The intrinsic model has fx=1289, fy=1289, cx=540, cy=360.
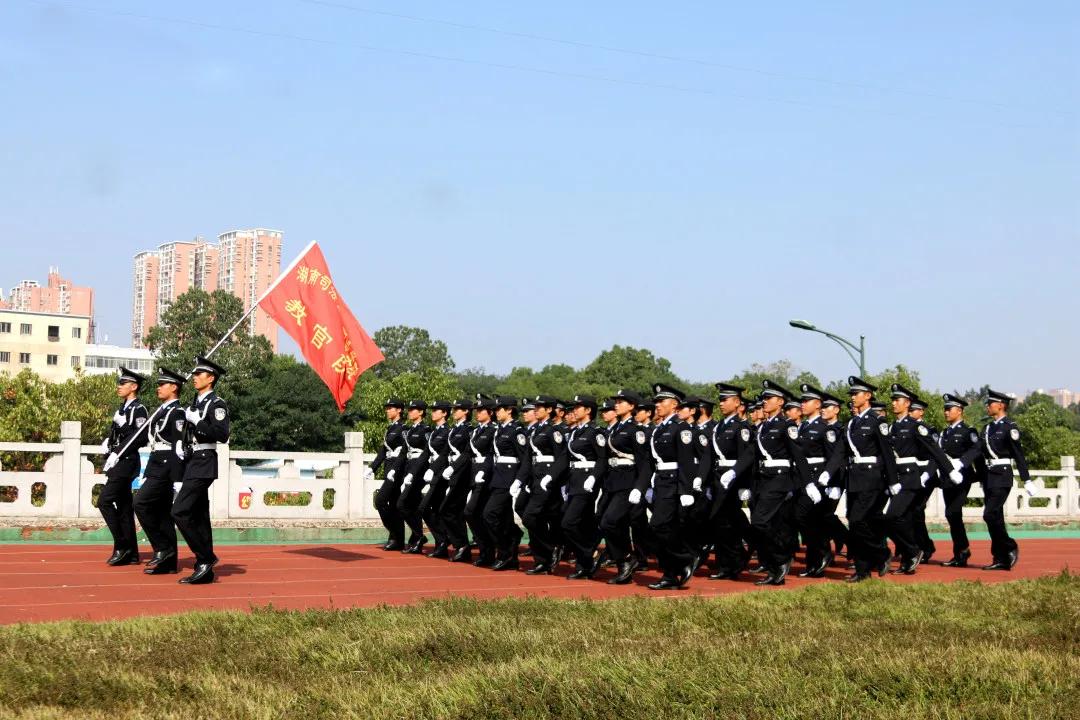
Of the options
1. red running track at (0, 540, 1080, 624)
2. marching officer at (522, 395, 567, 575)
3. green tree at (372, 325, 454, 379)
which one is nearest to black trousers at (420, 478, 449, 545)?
red running track at (0, 540, 1080, 624)

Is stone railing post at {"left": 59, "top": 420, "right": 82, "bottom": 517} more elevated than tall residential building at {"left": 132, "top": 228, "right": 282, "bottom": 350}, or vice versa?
tall residential building at {"left": 132, "top": 228, "right": 282, "bottom": 350}

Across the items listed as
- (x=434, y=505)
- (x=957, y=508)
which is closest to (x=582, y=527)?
(x=434, y=505)

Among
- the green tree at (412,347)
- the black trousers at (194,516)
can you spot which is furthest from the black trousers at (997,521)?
the green tree at (412,347)

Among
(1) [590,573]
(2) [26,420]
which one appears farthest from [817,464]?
(2) [26,420]

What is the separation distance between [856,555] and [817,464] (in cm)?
97

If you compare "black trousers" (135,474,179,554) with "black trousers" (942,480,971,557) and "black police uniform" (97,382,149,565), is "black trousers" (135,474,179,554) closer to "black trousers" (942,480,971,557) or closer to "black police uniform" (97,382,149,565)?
"black police uniform" (97,382,149,565)

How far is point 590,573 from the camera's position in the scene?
12391mm

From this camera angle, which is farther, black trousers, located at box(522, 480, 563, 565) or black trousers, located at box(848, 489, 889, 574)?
black trousers, located at box(522, 480, 563, 565)

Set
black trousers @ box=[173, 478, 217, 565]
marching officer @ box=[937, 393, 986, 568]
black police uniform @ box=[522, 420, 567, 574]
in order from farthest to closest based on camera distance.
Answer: marching officer @ box=[937, 393, 986, 568]
black police uniform @ box=[522, 420, 567, 574]
black trousers @ box=[173, 478, 217, 565]

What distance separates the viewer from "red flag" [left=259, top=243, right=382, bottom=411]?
16281 millimetres

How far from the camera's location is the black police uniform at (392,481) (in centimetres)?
1462

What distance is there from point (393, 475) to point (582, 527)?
3.17 m

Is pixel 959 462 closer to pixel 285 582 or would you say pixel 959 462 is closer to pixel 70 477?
pixel 285 582

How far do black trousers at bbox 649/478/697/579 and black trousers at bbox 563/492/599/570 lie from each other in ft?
2.85
